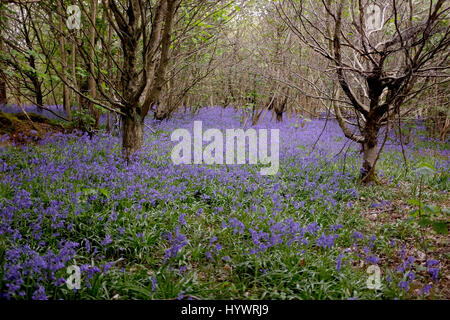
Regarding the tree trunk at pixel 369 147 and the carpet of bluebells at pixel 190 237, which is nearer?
the carpet of bluebells at pixel 190 237

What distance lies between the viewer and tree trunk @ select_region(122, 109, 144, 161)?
6.17 meters

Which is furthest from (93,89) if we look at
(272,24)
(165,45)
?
(272,24)

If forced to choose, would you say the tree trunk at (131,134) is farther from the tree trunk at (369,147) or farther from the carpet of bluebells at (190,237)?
Answer: the tree trunk at (369,147)

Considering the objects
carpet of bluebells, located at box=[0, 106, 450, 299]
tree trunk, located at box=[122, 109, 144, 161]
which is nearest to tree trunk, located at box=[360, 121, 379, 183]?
carpet of bluebells, located at box=[0, 106, 450, 299]

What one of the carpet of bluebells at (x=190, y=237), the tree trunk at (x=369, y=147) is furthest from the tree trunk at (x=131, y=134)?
the tree trunk at (x=369, y=147)

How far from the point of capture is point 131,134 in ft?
20.5

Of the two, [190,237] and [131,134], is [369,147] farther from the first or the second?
[131,134]

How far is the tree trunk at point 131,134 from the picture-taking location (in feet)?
20.2

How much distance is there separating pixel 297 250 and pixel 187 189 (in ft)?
8.15

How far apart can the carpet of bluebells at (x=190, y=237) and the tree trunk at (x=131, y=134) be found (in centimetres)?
25

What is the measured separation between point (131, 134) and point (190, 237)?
325 centimetres
